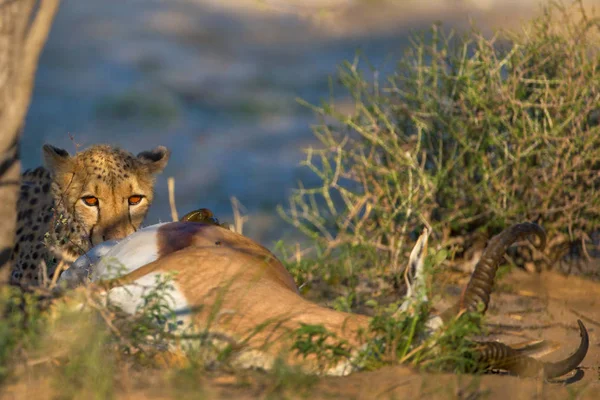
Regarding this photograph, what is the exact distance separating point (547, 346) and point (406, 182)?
2773 mm

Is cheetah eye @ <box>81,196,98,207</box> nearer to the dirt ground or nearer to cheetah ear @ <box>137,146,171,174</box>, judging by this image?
cheetah ear @ <box>137,146,171,174</box>

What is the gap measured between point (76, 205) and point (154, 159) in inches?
24.2

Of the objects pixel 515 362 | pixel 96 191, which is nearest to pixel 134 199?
pixel 96 191

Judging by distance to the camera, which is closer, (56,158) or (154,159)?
(56,158)

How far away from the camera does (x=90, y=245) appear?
466 centimetres

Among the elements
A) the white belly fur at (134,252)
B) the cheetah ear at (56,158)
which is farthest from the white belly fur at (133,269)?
the cheetah ear at (56,158)

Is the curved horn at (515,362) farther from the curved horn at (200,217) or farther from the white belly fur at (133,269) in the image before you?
the curved horn at (200,217)

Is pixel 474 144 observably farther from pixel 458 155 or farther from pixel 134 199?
pixel 134 199

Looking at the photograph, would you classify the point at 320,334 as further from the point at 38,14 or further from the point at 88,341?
the point at 38,14

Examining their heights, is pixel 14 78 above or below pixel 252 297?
above

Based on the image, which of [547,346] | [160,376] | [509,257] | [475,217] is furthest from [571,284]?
[160,376]

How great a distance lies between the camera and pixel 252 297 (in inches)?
123

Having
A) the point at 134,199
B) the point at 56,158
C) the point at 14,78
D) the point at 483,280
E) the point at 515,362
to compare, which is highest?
the point at 14,78

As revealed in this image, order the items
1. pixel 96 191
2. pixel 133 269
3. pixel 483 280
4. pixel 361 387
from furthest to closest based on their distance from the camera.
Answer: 1. pixel 96 191
2. pixel 133 269
3. pixel 483 280
4. pixel 361 387
